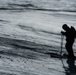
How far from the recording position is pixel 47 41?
16766 millimetres

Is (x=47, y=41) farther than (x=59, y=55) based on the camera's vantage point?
Yes

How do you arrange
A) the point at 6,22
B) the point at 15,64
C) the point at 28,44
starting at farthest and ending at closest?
the point at 6,22, the point at 28,44, the point at 15,64

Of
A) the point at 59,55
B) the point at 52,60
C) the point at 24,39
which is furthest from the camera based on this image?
the point at 24,39

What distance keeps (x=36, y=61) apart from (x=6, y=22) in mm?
11540

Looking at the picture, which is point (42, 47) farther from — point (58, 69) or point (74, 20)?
point (74, 20)

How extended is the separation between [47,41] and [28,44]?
1442 mm

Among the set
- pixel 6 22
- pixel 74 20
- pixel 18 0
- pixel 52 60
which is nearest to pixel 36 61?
pixel 52 60

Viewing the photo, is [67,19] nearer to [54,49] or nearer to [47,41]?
[47,41]

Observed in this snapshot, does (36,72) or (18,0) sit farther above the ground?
(36,72)

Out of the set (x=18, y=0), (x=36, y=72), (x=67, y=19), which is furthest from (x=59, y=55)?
(x=18, y=0)

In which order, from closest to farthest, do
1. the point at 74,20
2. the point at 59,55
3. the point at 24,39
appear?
the point at 59,55 < the point at 24,39 < the point at 74,20

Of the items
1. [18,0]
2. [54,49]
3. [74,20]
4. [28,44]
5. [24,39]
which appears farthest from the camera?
[18,0]

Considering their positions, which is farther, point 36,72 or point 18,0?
point 18,0

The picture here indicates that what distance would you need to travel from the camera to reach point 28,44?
1580cm
